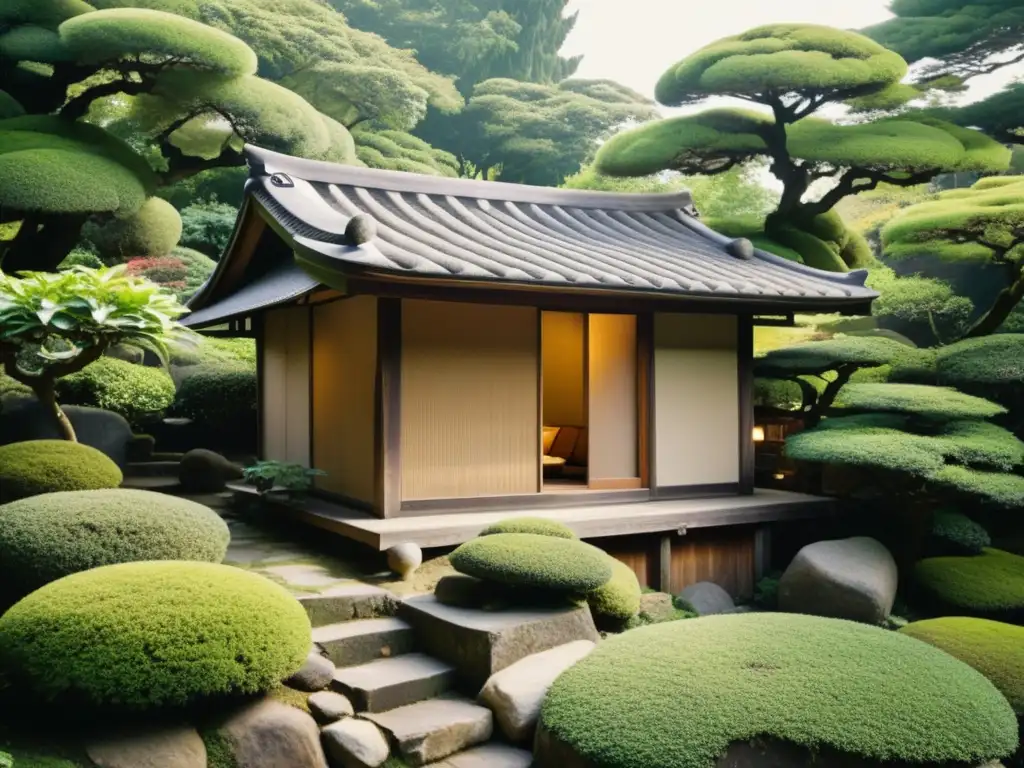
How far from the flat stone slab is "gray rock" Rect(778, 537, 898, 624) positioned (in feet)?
9.37

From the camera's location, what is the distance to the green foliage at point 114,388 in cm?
1192

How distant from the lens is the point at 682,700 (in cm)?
461

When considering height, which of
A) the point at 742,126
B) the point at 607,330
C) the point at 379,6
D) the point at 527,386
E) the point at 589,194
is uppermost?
the point at 379,6

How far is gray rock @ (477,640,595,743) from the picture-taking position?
525 cm

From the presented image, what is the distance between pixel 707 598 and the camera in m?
8.73

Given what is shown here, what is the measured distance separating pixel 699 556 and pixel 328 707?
4.90 metres

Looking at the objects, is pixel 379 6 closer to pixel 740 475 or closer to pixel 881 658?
pixel 740 475

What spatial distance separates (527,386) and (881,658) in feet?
14.4

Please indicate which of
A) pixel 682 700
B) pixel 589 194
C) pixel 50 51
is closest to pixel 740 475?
pixel 589 194

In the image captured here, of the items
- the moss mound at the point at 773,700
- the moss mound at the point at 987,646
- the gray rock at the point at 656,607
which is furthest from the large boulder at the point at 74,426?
the moss mound at the point at 987,646

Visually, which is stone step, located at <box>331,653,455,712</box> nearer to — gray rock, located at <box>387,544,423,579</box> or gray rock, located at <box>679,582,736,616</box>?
gray rock, located at <box>387,544,423,579</box>

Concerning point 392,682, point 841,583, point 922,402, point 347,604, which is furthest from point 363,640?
point 922,402

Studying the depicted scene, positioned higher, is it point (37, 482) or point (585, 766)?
point (37, 482)

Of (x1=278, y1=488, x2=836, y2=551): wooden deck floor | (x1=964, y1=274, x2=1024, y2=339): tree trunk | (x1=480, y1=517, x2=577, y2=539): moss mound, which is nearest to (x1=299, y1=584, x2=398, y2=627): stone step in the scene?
(x1=278, y1=488, x2=836, y2=551): wooden deck floor
